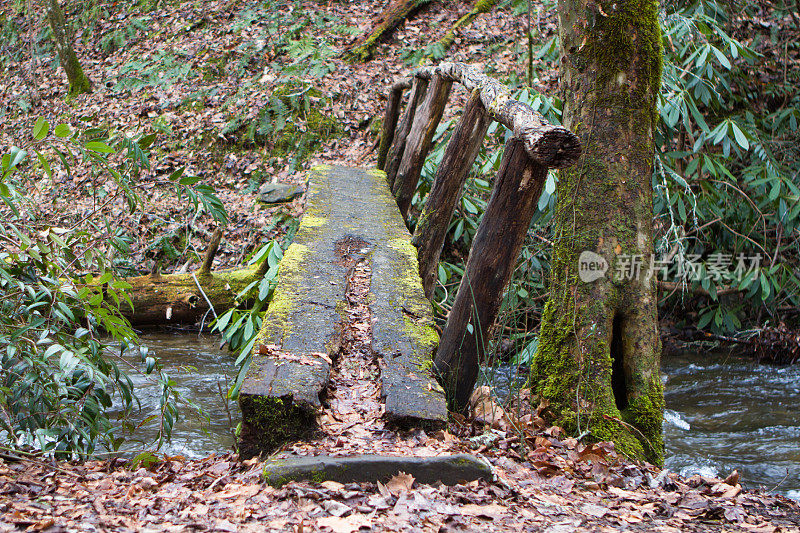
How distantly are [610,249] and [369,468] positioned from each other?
1781 mm

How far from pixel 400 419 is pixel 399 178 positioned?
3.60m

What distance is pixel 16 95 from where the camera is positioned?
1123cm

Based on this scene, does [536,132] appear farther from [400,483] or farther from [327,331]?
[400,483]

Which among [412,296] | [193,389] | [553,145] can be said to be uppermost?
[553,145]

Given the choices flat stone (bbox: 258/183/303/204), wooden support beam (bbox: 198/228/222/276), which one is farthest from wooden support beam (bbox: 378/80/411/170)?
wooden support beam (bbox: 198/228/222/276)

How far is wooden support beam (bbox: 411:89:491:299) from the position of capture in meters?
4.16

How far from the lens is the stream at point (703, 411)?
13.3ft

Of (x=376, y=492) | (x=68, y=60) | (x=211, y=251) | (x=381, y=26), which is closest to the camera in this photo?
(x=376, y=492)

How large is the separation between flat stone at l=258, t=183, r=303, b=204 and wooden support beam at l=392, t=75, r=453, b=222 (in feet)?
6.54

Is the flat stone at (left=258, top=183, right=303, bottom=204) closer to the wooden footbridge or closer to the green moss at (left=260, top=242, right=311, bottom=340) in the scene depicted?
the wooden footbridge

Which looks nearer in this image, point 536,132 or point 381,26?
point 536,132

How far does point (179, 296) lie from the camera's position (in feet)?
19.5

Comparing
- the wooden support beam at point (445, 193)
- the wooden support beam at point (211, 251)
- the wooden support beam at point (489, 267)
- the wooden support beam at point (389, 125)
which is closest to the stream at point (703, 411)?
the wooden support beam at point (489, 267)

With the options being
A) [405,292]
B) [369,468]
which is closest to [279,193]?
[405,292]
